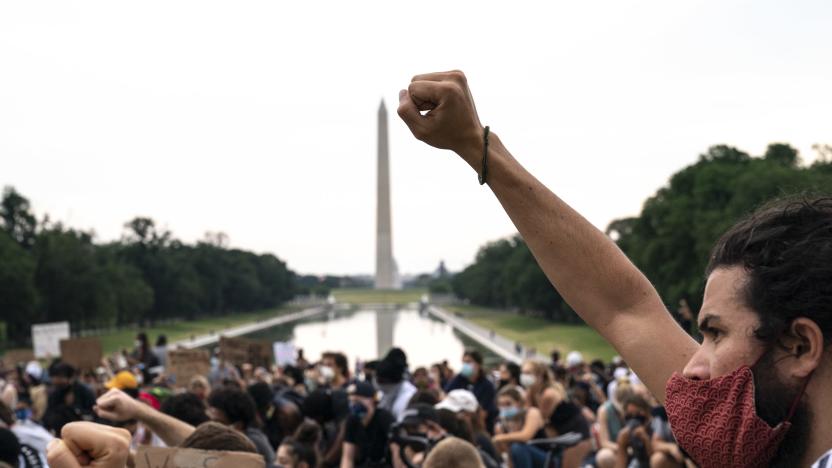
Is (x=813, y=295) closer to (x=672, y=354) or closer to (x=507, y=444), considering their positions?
(x=672, y=354)

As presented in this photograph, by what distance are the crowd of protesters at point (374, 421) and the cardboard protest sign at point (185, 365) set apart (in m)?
2.91

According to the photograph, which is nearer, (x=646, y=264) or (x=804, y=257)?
(x=804, y=257)

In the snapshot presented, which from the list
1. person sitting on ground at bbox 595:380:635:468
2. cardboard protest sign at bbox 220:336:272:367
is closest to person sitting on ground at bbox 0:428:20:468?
person sitting on ground at bbox 595:380:635:468

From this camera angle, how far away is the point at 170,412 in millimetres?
6348

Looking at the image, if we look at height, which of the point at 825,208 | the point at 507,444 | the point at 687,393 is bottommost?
the point at 507,444

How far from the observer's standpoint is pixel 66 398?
998 centimetres

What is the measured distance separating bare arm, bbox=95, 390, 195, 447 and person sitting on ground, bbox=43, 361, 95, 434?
5321 millimetres

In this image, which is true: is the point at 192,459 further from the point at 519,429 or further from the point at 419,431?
the point at 519,429

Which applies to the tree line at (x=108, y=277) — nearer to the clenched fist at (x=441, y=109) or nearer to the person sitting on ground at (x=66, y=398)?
the person sitting on ground at (x=66, y=398)

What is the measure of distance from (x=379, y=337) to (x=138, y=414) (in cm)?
6345

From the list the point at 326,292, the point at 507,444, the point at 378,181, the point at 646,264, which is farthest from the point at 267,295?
the point at 507,444

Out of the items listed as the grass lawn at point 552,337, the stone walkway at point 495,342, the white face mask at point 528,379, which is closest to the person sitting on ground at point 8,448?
the white face mask at point 528,379

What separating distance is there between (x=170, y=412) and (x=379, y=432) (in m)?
1.45

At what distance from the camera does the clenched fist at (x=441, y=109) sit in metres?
1.76
